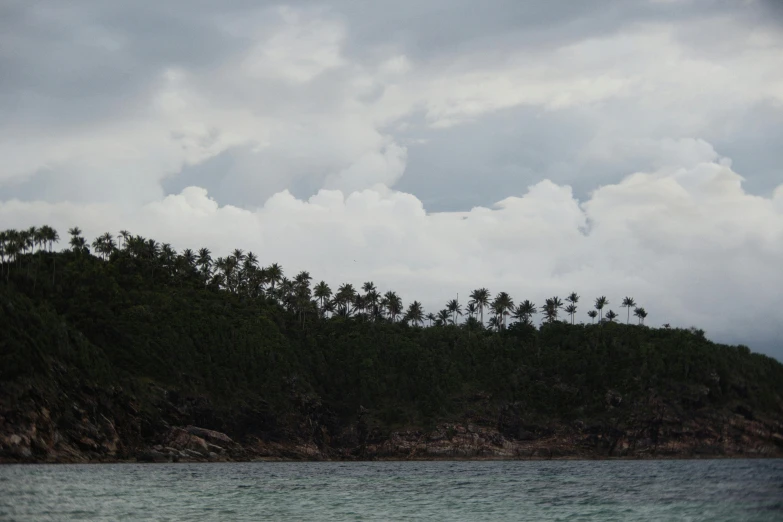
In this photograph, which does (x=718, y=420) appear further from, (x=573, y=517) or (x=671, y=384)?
(x=573, y=517)

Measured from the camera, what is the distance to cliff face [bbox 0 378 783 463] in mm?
131812

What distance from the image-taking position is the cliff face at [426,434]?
132m

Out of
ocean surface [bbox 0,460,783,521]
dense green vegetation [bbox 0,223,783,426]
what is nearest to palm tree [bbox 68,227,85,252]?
dense green vegetation [bbox 0,223,783,426]

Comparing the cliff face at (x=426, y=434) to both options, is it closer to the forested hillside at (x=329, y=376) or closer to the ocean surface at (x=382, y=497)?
the forested hillside at (x=329, y=376)

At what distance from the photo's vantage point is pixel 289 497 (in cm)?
6241

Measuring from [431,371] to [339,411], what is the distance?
78.7ft

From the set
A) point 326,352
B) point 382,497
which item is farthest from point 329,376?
point 382,497

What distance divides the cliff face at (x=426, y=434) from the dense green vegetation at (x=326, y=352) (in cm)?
337

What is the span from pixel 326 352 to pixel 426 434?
113ft

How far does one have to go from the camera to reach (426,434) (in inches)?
6220

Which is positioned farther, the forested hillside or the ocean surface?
the forested hillside

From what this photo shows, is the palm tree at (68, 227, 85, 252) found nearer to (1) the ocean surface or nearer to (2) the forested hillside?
(2) the forested hillside

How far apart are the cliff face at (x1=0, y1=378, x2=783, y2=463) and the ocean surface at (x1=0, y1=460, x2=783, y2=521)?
41.9 m

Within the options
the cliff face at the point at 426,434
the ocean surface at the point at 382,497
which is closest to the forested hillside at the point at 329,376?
the cliff face at the point at 426,434
